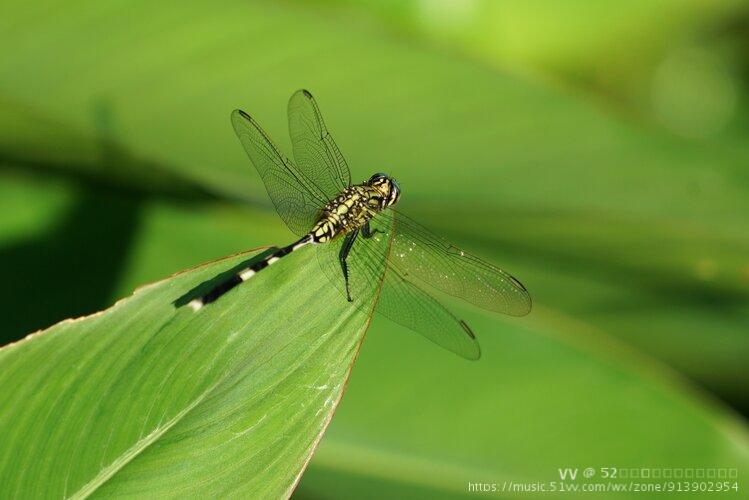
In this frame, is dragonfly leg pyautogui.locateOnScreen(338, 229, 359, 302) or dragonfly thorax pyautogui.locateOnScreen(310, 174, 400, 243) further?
dragonfly thorax pyautogui.locateOnScreen(310, 174, 400, 243)

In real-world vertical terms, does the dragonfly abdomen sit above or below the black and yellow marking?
below

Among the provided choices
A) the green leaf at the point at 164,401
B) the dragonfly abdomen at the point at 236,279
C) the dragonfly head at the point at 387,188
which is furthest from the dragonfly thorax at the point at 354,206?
the green leaf at the point at 164,401

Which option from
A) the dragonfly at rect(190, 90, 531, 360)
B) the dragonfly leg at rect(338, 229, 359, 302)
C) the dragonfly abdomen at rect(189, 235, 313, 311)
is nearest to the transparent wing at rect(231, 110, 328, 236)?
the dragonfly at rect(190, 90, 531, 360)

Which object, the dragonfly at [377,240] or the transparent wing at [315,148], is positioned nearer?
the dragonfly at [377,240]

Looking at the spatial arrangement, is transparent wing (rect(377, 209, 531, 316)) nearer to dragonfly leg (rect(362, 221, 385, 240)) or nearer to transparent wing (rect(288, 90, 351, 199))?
dragonfly leg (rect(362, 221, 385, 240))

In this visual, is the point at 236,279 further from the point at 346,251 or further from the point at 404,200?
the point at 404,200

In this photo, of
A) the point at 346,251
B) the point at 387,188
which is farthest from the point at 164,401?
the point at 387,188

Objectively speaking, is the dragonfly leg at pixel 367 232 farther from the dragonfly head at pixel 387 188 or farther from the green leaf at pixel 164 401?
the green leaf at pixel 164 401
